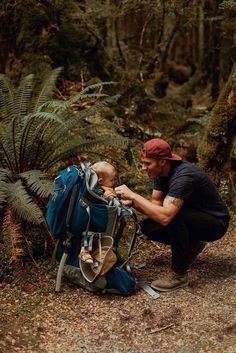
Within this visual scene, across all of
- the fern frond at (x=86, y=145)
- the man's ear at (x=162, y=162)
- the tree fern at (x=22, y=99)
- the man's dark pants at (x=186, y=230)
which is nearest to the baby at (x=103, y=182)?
the man's ear at (x=162, y=162)

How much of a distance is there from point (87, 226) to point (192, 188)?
0.88 m

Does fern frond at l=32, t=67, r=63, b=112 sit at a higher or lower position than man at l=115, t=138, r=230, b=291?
higher

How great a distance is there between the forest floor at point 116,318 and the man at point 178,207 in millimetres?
256

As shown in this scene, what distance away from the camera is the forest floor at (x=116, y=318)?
3.30 meters

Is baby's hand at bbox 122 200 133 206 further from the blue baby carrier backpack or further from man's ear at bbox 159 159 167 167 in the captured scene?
man's ear at bbox 159 159 167 167

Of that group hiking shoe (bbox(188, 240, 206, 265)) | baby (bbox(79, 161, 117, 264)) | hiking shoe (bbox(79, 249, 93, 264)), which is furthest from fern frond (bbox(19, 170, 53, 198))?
hiking shoe (bbox(188, 240, 206, 265))

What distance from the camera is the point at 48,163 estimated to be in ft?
15.4

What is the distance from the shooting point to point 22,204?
394 cm

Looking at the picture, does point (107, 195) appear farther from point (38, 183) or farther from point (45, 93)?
point (45, 93)

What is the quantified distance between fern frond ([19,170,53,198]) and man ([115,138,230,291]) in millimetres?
577

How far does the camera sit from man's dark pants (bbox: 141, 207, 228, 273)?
156 inches

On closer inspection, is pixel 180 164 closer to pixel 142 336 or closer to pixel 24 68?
pixel 142 336

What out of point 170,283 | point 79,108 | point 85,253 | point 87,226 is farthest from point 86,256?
point 79,108

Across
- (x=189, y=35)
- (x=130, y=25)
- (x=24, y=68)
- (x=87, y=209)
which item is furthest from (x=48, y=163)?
(x=189, y=35)
